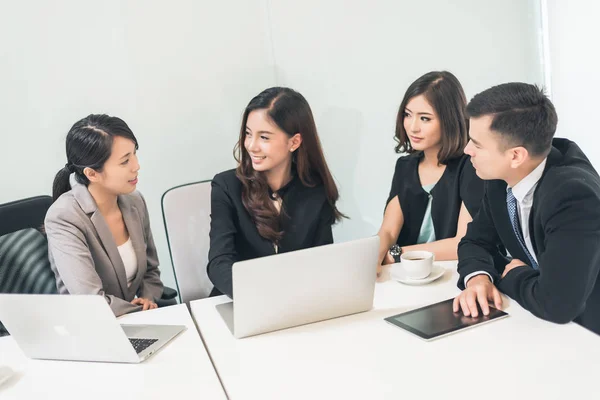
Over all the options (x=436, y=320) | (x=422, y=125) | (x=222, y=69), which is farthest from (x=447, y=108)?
(x=222, y=69)

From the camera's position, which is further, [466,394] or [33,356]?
[33,356]

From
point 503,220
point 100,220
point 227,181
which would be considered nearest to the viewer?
point 503,220

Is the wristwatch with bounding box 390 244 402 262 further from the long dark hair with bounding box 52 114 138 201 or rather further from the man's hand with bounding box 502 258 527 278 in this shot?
the long dark hair with bounding box 52 114 138 201

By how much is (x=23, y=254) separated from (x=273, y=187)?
87 centimetres

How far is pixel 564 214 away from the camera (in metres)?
1.52

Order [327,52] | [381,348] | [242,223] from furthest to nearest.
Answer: [327,52], [242,223], [381,348]

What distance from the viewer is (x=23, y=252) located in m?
2.03

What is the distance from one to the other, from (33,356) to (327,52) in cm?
209

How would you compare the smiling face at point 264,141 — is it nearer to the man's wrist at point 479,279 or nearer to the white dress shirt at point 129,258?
the white dress shirt at point 129,258

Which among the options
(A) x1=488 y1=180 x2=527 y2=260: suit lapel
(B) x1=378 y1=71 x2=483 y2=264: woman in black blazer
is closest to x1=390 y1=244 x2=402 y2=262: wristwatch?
(B) x1=378 y1=71 x2=483 y2=264: woman in black blazer

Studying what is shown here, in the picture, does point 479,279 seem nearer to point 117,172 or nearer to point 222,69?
point 117,172

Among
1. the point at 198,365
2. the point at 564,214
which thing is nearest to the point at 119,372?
the point at 198,365

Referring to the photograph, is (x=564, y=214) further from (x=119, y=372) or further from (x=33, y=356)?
(x=33, y=356)

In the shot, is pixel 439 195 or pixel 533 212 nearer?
pixel 533 212
